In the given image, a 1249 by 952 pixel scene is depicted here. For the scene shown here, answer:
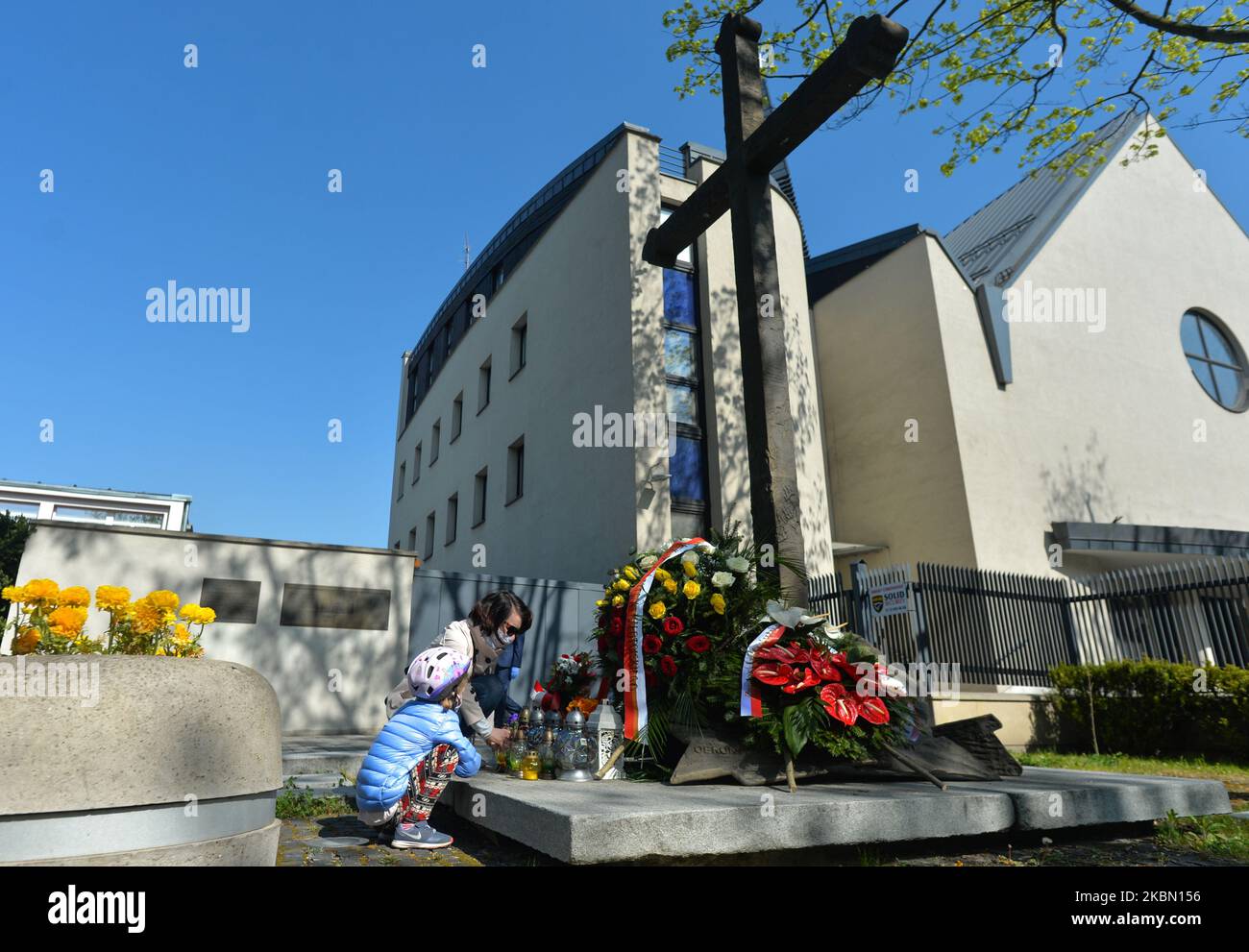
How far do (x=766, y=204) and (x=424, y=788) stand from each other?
458 cm

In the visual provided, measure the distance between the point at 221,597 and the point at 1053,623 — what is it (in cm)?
1322

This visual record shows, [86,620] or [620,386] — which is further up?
[620,386]

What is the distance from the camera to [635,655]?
13.7 feet

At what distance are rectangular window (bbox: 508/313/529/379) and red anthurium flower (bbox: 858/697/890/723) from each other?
588 inches

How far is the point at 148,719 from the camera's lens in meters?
2.42

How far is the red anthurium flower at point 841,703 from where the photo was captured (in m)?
3.71

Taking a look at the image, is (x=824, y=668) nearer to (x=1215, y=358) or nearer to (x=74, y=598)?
(x=74, y=598)

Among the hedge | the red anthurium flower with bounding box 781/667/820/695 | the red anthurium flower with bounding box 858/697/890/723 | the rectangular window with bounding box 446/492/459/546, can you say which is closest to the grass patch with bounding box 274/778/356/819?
the red anthurium flower with bounding box 781/667/820/695

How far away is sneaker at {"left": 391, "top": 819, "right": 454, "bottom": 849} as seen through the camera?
11.8 feet

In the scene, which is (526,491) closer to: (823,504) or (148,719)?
(823,504)

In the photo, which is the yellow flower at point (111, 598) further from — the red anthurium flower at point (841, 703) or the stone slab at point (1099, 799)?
the stone slab at point (1099, 799)

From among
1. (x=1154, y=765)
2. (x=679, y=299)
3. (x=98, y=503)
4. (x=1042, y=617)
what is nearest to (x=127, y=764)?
(x=1154, y=765)

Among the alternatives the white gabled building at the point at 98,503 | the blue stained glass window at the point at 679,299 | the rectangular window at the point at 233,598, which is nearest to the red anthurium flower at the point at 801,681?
the rectangular window at the point at 233,598
